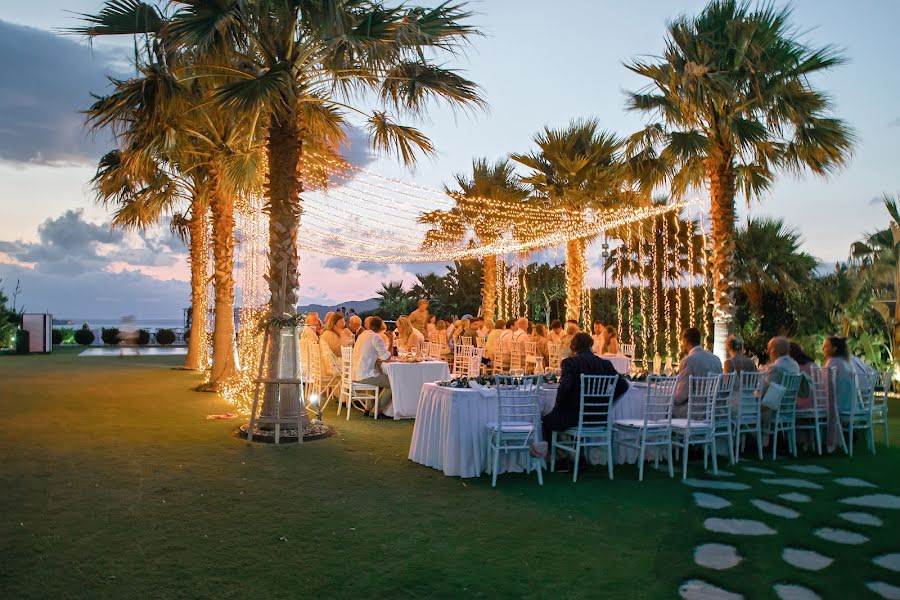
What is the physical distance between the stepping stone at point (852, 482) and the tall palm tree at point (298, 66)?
5.58m

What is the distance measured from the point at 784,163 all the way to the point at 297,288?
809 cm

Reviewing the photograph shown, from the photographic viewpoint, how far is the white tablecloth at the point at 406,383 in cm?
905

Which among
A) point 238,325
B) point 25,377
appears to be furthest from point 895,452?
point 25,377

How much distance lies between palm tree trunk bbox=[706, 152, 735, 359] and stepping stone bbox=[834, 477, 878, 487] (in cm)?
454

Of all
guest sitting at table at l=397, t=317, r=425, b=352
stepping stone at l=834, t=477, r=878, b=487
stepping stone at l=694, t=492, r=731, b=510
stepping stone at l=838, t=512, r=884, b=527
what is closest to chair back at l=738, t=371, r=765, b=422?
stepping stone at l=834, t=477, r=878, b=487

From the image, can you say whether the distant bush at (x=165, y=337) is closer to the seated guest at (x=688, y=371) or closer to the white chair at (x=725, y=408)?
the seated guest at (x=688, y=371)

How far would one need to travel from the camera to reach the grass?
3.45 metres

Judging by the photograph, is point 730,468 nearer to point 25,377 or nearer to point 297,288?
point 297,288

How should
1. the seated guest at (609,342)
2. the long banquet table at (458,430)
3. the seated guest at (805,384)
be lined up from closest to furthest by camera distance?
the long banquet table at (458,430) → the seated guest at (805,384) → the seated guest at (609,342)

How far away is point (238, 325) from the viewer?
11930 millimetres

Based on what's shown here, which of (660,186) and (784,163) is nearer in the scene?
(784,163)

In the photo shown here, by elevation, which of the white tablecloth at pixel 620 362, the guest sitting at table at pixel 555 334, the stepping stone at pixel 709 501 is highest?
the guest sitting at table at pixel 555 334

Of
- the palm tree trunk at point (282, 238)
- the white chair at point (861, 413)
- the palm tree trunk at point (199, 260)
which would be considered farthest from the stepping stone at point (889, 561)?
the palm tree trunk at point (199, 260)

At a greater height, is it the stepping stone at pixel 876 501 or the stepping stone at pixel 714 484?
the stepping stone at pixel 714 484
